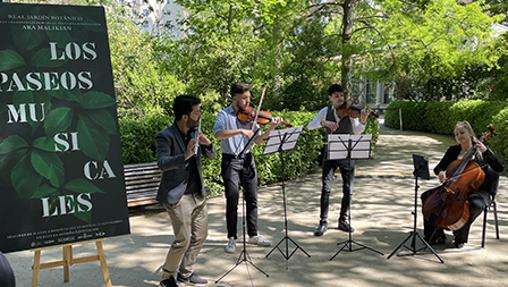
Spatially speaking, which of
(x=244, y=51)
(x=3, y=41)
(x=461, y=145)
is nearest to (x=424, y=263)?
(x=461, y=145)

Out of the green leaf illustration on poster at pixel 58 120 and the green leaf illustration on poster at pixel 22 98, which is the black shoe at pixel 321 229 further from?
the green leaf illustration on poster at pixel 22 98

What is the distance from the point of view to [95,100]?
12.7 ft

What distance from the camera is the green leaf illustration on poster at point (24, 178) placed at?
3535 mm

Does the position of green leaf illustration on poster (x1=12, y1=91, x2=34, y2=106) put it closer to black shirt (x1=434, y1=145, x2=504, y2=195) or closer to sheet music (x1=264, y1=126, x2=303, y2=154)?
sheet music (x1=264, y1=126, x2=303, y2=154)

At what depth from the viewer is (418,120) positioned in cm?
2208

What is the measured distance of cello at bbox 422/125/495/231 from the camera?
5.14 metres

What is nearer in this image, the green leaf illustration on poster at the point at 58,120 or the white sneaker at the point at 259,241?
the green leaf illustration on poster at the point at 58,120

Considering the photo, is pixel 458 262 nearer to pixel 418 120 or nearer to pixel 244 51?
pixel 244 51

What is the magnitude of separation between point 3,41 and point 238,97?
247 centimetres

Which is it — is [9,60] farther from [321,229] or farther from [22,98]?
[321,229]

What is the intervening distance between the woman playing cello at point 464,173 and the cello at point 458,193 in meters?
0.02

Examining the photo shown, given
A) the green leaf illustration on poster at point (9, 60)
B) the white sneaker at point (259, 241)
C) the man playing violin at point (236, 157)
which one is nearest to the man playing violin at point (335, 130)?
the white sneaker at point (259, 241)

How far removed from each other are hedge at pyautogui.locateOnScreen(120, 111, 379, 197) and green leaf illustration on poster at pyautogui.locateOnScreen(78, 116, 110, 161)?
2.14 m

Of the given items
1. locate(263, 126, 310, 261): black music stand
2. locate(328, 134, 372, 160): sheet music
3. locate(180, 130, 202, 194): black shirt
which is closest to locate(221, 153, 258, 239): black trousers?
locate(263, 126, 310, 261): black music stand
